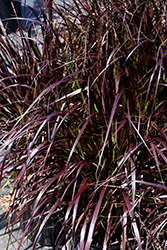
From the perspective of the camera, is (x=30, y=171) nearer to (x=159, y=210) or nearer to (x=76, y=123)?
(x=76, y=123)

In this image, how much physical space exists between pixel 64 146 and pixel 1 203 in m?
0.98

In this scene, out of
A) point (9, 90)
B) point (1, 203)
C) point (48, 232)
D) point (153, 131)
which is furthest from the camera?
point (1, 203)

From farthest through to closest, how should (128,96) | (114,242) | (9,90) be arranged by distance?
(9,90)
(128,96)
(114,242)

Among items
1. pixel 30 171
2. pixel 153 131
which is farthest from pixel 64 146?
pixel 153 131

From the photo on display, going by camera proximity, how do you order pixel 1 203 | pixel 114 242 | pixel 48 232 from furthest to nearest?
pixel 1 203 → pixel 48 232 → pixel 114 242

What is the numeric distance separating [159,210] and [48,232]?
62 centimetres

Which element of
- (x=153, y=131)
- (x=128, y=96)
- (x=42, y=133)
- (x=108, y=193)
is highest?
(x=128, y=96)

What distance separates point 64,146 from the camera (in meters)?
1.42

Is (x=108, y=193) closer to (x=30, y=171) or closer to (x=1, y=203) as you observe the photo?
(x=30, y=171)

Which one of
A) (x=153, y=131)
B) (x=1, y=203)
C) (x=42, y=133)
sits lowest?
(x=1, y=203)

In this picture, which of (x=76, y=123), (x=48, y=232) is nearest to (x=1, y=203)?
(x=48, y=232)

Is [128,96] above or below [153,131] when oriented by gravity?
above

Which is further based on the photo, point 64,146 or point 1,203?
point 1,203

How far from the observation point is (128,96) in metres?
1.40
